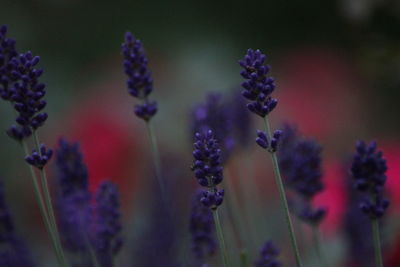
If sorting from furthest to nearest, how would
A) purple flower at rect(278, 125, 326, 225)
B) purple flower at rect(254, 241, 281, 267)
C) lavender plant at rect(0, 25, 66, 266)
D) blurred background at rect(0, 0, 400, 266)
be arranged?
blurred background at rect(0, 0, 400, 266), purple flower at rect(278, 125, 326, 225), purple flower at rect(254, 241, 281, 267), lavender plant at rect(0, 25, 66, 266)

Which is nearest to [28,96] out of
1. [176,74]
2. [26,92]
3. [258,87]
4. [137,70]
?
[26,92]

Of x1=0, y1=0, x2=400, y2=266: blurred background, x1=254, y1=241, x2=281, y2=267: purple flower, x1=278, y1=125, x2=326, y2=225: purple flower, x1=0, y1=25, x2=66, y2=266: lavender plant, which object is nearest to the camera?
x1=0, y1=25, x2=66, y2=266: lavender plant

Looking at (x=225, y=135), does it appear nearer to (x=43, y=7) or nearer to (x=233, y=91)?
(x=233, y=91)

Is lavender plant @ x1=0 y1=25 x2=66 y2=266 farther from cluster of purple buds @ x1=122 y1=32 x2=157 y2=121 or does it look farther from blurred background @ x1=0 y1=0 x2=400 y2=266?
blurred background @ x1=0 y1=0 x2=400 y2=266

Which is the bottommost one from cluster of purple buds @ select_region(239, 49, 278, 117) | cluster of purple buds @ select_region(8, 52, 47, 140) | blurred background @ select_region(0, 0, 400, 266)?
cluster of purple buds @ select_region(239, 49, 278, 117)

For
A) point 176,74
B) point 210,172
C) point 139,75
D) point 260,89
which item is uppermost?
point 176,74

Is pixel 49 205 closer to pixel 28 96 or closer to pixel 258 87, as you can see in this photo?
pixel 28 96

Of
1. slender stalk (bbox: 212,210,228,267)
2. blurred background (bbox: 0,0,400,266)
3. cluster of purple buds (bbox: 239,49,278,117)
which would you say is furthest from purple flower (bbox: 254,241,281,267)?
blurred background (bbox: 0,0,400,266)
